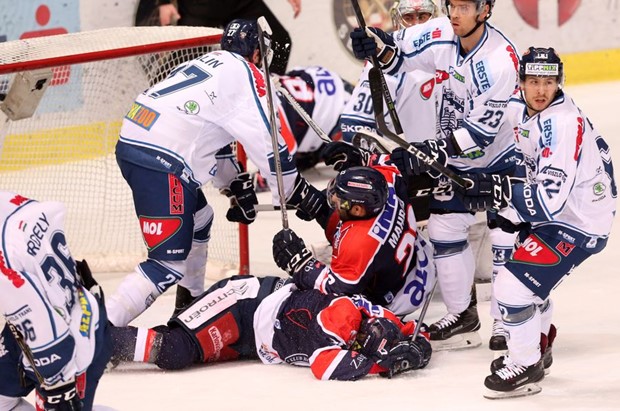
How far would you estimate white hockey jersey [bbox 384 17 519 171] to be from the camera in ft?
14.4

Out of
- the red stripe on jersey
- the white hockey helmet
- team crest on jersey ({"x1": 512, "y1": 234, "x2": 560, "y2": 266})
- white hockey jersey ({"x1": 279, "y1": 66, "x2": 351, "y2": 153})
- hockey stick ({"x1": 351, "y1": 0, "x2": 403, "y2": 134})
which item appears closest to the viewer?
team crest on jersey ({"x1": 512, "y1": 234, "x2": 560, "y2": 266})

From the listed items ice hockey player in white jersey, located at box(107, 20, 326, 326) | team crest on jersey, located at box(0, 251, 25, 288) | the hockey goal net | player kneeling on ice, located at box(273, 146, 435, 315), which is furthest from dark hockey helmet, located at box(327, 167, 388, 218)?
team crest on jersey, located at box(0, 251, 25, 288)

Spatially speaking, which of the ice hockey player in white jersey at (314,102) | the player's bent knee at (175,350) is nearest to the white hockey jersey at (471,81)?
the player's bent knee at (175,350)

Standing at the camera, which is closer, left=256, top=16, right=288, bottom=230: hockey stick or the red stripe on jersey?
the red stripe on jersey

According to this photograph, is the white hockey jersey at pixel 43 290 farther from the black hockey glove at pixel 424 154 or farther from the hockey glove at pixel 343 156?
the hockey glove at pixel 343 156

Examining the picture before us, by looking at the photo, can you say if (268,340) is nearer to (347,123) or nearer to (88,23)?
(347,123)

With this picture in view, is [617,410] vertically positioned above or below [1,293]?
below

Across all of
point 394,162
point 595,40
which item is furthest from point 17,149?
point 595,40

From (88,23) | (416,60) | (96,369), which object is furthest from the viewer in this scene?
(88,23)

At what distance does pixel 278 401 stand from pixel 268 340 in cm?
36

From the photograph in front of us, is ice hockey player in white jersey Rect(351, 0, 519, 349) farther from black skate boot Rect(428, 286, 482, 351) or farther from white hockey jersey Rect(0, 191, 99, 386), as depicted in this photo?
white hockey jersey Rect(0, 191, 99, 386)

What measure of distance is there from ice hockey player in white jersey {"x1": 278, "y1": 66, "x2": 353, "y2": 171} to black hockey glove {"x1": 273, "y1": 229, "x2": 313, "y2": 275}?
3101mm

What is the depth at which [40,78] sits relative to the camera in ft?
15.9

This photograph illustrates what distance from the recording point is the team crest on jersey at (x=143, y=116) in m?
4.54
